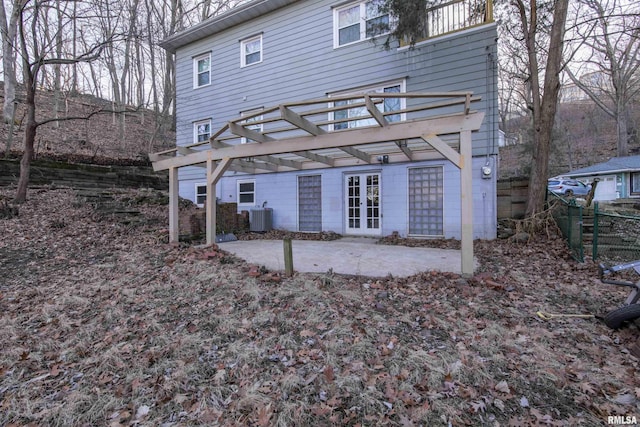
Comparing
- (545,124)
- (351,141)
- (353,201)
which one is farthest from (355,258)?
(545,124)

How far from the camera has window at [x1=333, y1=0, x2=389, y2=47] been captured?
28.3 feet

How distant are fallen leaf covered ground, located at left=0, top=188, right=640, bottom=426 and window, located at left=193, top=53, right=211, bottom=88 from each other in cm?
912

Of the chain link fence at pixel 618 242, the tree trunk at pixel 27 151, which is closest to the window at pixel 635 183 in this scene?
the chain link fence at pixel 618 242

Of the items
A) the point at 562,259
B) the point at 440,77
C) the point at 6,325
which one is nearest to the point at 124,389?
the point at 6,325

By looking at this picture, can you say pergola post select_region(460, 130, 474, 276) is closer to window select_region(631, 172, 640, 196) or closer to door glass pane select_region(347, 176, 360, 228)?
door glass pane select_region(347, 176, 360, 228)

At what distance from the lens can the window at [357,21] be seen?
8627 mm

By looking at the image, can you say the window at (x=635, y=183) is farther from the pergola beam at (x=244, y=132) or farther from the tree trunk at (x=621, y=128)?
the pergola beam at (x=244, y=132)

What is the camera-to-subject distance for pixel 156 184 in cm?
1227

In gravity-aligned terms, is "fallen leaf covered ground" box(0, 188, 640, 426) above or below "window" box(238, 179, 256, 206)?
below

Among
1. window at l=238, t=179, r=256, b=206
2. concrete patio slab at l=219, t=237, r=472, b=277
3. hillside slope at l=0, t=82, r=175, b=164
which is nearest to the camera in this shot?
concrete patio slab at l=219, t=237, r=472, b=277

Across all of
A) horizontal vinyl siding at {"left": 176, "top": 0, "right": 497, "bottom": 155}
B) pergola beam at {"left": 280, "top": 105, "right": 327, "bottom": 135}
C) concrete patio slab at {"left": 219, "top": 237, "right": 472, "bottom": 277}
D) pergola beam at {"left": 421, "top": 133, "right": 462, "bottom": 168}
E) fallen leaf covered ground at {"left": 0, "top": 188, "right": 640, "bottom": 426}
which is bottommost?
fallen leaf covered ground at {"left": 0, "top": 188, "right": 640, "bottom": 426}

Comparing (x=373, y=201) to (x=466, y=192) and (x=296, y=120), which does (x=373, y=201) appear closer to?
(x=466, y=192)

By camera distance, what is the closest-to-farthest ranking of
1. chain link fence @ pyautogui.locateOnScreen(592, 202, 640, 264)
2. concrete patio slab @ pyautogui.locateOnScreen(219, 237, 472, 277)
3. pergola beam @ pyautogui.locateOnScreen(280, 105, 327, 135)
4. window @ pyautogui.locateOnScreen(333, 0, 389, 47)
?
pergola beam @ pyautogui.locateOnScreen(280, 105, 327, 135) < concrete patio slab @ pyautogui.locateOnScreen(219, 237, 472, 277) < chain link fence @ pyautogui.locateOnScreen(592, 202, 640, 264) < window @ pyautogui.locateOnScreen(333, 0, 389, 47)

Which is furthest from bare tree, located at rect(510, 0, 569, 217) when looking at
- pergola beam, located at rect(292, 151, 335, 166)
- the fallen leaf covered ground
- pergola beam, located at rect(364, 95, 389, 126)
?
pergola beam, located at rect(364, 95, 389, 126)
